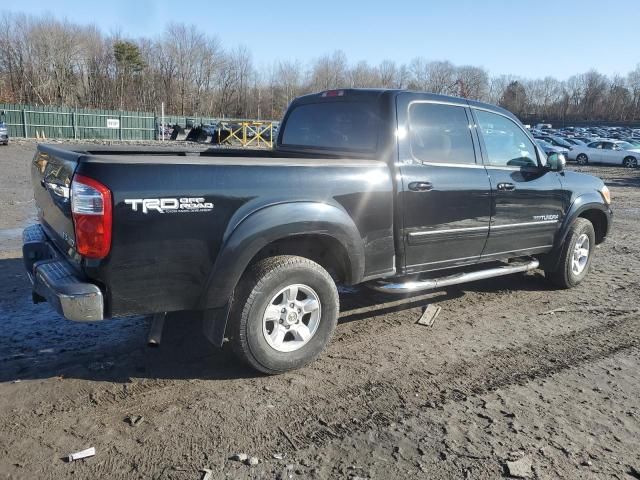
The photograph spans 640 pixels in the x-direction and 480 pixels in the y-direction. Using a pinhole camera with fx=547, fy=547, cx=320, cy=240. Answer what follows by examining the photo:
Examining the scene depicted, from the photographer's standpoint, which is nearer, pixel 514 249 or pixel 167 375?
pixel 167 375

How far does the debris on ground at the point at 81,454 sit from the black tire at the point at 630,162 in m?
35.0

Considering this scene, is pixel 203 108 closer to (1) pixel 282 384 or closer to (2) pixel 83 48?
(2) pixel 83 48

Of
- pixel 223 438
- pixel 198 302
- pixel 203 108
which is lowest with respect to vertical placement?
pixel 223 438

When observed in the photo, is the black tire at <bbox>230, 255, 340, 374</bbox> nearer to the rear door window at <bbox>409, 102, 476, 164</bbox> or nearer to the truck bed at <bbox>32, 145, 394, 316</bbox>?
the truck bed at <bbox>32, 145, 394, 316</bbox>

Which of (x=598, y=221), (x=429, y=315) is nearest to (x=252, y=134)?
(x=598, y=221)

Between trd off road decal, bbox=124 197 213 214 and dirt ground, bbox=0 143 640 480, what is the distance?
1.23 meters

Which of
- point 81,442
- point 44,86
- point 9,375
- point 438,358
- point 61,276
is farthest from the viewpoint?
point 44,86

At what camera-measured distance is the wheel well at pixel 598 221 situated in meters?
6.62

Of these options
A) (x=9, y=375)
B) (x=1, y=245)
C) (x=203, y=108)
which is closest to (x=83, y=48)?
(x=203, y=108)

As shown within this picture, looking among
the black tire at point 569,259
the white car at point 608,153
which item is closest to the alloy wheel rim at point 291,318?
the black tire at point 569,259

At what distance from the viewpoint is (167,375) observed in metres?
3.84

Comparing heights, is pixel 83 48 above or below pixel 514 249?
above

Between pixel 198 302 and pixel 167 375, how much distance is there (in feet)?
2.39

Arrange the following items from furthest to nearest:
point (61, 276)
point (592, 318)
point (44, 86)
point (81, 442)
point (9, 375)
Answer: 1. point (44, 86)
2. point (592, 318)
3. point (9, 375)
4. point (61, 276)
5. point (81, 442)
